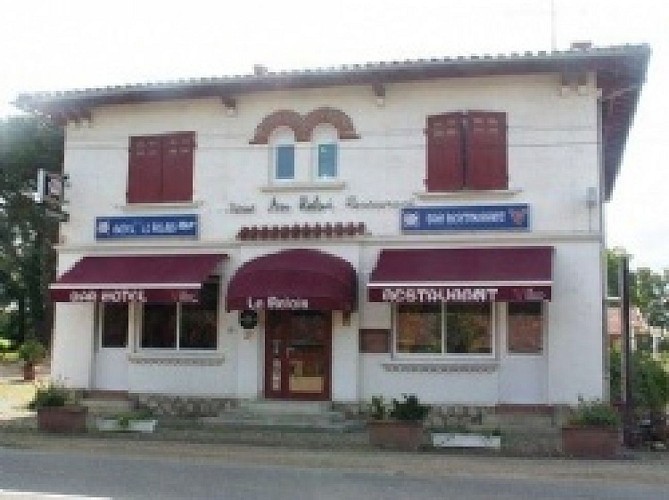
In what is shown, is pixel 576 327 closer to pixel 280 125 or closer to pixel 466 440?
pixel 466 440

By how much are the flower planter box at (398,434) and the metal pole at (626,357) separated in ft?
11.8

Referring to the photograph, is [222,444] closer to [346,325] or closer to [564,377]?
[346,325]

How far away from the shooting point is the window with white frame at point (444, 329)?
16.9 metres

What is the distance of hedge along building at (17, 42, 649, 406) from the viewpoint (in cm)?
1641

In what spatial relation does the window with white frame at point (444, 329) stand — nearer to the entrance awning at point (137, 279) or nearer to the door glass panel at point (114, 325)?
the entrance awning at point (137, 279)

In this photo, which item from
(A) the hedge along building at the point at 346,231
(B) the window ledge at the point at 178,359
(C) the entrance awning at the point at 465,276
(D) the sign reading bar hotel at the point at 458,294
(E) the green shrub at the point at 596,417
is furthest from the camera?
(B) the window ledge at the point at 178,359

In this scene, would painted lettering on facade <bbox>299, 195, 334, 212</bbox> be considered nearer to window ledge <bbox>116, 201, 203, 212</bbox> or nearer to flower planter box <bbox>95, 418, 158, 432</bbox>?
window ledge <bbox>116, 201, 203, 212</bbox>

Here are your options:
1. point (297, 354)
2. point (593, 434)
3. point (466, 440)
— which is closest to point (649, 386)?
point (593, 434)

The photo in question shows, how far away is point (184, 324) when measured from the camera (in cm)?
1867

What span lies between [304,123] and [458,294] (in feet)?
16.8

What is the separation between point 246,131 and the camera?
18547 mm

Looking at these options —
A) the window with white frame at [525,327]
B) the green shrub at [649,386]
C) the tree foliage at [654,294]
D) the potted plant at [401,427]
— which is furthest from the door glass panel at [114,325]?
the tree foliage at [654,294]

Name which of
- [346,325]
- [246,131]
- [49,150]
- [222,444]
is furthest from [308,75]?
[49,150]

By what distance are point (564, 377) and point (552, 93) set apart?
5.57 metres
